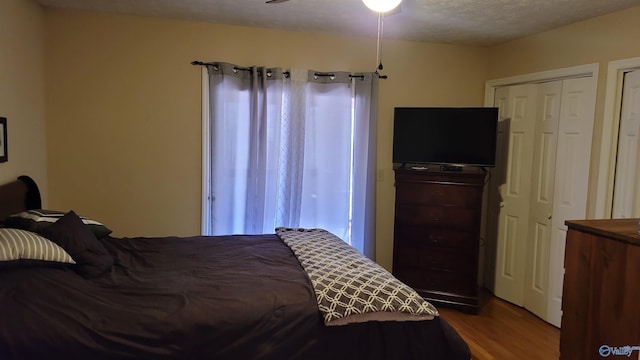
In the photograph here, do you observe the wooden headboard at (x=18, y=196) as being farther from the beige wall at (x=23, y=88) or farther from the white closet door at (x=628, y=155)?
the white closet door at (x=628, y=155)

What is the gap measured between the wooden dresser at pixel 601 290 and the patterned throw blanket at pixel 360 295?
0.58m

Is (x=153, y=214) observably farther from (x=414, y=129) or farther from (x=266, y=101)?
(x=414, y=129)

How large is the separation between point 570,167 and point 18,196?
12.8 feet

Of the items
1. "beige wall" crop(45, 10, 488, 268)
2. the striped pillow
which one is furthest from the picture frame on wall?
the striped pillow

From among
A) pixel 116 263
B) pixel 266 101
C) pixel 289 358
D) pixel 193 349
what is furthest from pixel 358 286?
pixel 266 101

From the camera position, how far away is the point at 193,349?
5.97 ft

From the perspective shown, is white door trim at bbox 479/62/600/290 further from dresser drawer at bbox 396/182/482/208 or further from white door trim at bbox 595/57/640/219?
dresser drawer at bbox 396/182/482/208

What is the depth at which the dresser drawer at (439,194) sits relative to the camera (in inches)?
146

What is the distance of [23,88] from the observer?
10.0 feet

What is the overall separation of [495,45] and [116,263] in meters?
3.71

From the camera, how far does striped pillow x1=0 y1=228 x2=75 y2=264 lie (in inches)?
75.7

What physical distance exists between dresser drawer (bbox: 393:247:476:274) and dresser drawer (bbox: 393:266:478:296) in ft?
0.13

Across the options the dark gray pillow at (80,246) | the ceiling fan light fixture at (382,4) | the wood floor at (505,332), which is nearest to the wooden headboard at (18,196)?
the dark gray pillow at (80,246)

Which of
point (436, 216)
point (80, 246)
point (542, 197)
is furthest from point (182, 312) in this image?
point (542, 197)
